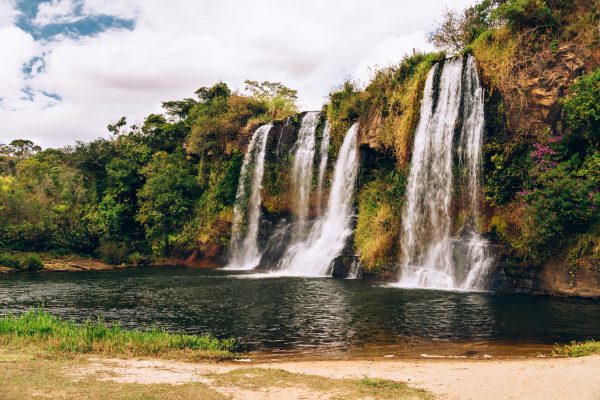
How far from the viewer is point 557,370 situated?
29.4 ft

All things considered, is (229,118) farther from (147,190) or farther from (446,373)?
(446,373)

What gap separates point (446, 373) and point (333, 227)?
2216cm

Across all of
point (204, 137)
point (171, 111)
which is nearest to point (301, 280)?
point (204, 137)

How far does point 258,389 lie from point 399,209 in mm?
19738

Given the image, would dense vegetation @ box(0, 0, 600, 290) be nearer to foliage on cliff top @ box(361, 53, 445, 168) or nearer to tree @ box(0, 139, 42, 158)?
foliage on cliff top @ box(361, 53, 445, 168)

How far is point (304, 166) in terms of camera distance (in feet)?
116

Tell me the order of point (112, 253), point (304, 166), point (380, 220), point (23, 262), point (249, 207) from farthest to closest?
point (112, 253) → point (249, 207) → point (304, 166) → point (23, 262) → point (380, 220)

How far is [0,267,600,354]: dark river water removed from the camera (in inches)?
501

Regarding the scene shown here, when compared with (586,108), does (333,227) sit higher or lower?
lower

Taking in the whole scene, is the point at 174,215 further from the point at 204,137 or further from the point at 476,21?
the point at 476,21

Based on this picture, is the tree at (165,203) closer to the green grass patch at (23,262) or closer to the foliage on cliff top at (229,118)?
the foliage on cliff top at (229,118)

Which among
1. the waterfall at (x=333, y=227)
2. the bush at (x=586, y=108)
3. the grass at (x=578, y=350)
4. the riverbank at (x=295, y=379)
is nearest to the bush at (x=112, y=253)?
the waterfall at (x=333, y=227)

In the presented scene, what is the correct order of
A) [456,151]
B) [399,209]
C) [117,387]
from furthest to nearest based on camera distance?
[399,209] < [456,151] < [117,387]

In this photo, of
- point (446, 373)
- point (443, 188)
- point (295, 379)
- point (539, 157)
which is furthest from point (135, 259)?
point (446, 373)
